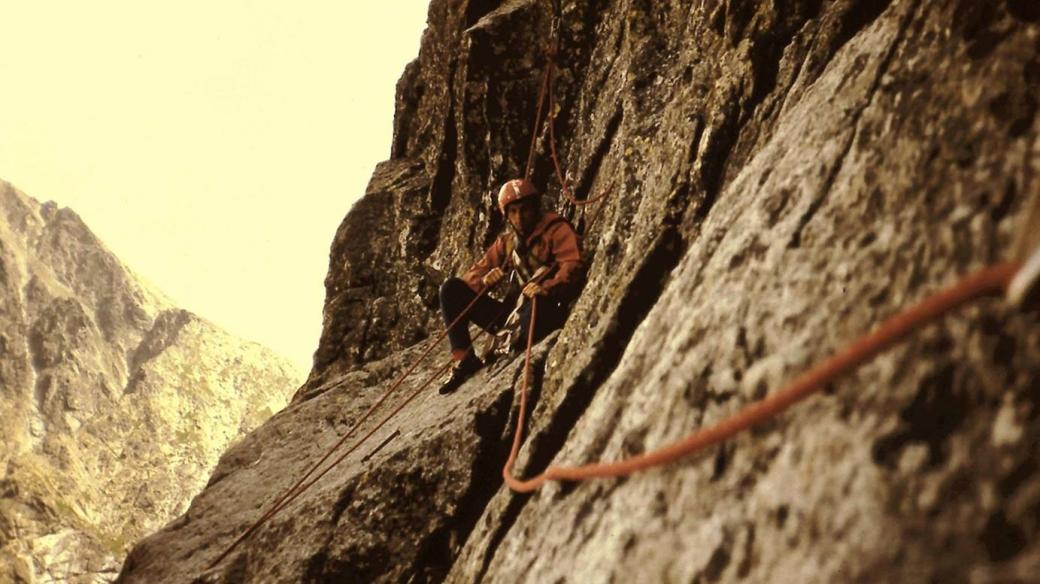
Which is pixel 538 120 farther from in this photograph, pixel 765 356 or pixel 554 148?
pixel 765 356

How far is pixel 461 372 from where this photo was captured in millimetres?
8102

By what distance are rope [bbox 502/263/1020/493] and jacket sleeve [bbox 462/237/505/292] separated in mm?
5495

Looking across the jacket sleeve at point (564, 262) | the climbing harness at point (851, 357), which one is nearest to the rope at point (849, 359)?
the climbing harness at point (851, 357)

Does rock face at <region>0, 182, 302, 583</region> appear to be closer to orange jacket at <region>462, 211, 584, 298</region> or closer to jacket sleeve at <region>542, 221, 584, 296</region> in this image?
orange jacket at <region>462, 211, 584, 298</region>

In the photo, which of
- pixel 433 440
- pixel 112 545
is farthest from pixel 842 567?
pixel 112 545

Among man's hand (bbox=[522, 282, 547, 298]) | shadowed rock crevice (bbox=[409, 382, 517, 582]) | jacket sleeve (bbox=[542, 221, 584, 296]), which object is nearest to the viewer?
shadowed rock crevice (bbox=[409, 382, 517, 582])

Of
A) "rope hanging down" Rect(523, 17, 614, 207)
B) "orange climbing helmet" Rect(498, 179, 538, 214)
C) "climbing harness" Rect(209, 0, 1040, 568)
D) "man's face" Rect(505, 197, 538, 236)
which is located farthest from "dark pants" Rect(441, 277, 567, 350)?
"climbing harness" Rect(209, 0, 1040, 568)

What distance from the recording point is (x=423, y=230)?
12.9 m

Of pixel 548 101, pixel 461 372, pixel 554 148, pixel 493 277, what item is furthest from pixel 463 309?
pixel 548 101

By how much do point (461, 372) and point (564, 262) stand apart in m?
1.78

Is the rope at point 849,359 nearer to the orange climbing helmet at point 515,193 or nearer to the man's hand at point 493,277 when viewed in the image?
the orange climbing helmet at point 515,193

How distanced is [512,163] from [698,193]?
6.15m

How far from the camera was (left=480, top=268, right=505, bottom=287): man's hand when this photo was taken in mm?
8258

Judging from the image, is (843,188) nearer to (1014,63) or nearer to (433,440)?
(1014,63)
